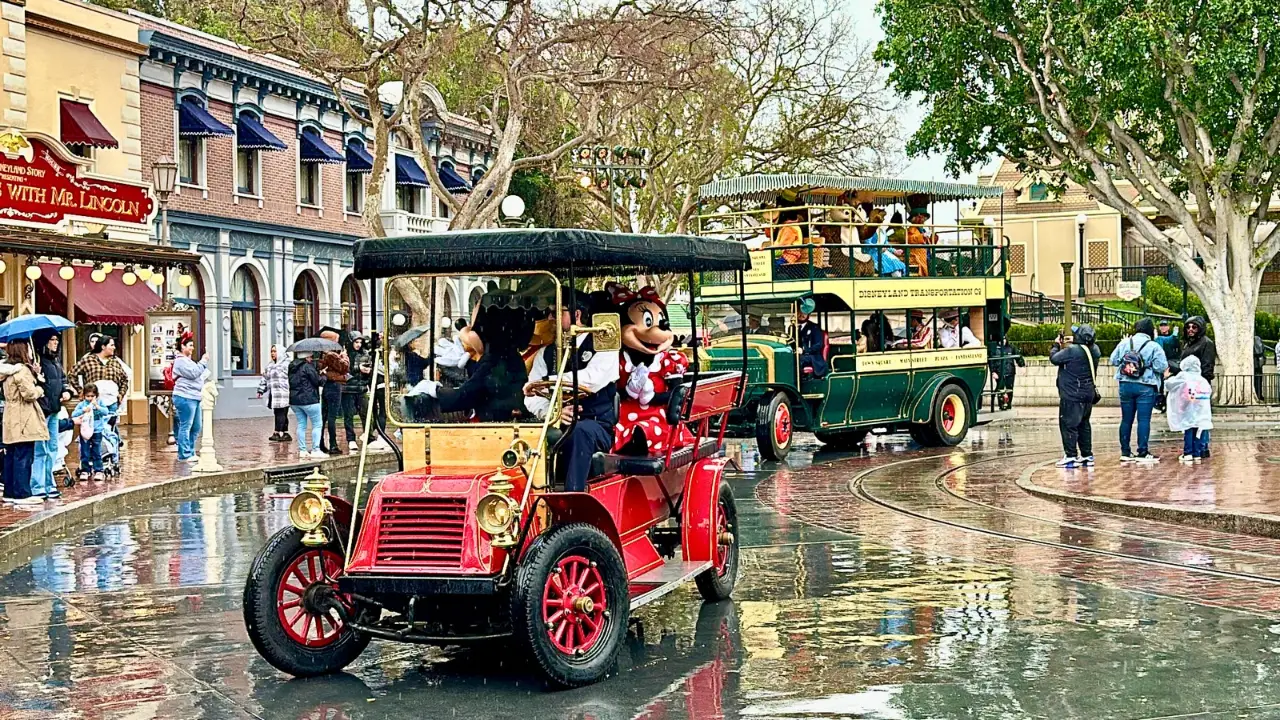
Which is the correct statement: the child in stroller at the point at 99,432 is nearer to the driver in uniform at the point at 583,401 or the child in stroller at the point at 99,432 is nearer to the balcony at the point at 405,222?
the driver in uniform at the point at 583,401

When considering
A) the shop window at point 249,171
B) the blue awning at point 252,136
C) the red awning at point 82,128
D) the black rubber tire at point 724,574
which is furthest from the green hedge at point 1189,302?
the black rubber tire at point 724,574

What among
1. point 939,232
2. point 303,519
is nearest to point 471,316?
point 303,519

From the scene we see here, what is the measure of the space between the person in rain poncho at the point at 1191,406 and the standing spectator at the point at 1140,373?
0.32 m

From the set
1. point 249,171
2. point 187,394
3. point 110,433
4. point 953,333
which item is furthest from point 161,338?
point 953,333

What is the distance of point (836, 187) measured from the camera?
956 inches

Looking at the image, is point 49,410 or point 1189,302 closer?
point 49,410

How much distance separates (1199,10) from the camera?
29.0 meters

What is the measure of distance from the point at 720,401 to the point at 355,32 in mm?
18338

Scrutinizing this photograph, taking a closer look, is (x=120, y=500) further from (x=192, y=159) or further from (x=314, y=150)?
(x=314, y=150)

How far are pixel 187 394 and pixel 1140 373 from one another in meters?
12.5

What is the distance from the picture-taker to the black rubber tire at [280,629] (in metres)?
8.03

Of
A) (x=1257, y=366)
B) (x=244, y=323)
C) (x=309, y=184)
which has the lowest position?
(x=1257, y=366)

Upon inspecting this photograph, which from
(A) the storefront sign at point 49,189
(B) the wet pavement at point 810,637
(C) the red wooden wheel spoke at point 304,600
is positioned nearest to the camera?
(B) the wet pavement at point 810,637

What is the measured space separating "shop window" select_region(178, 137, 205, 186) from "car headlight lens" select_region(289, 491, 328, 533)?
94.7 ft
